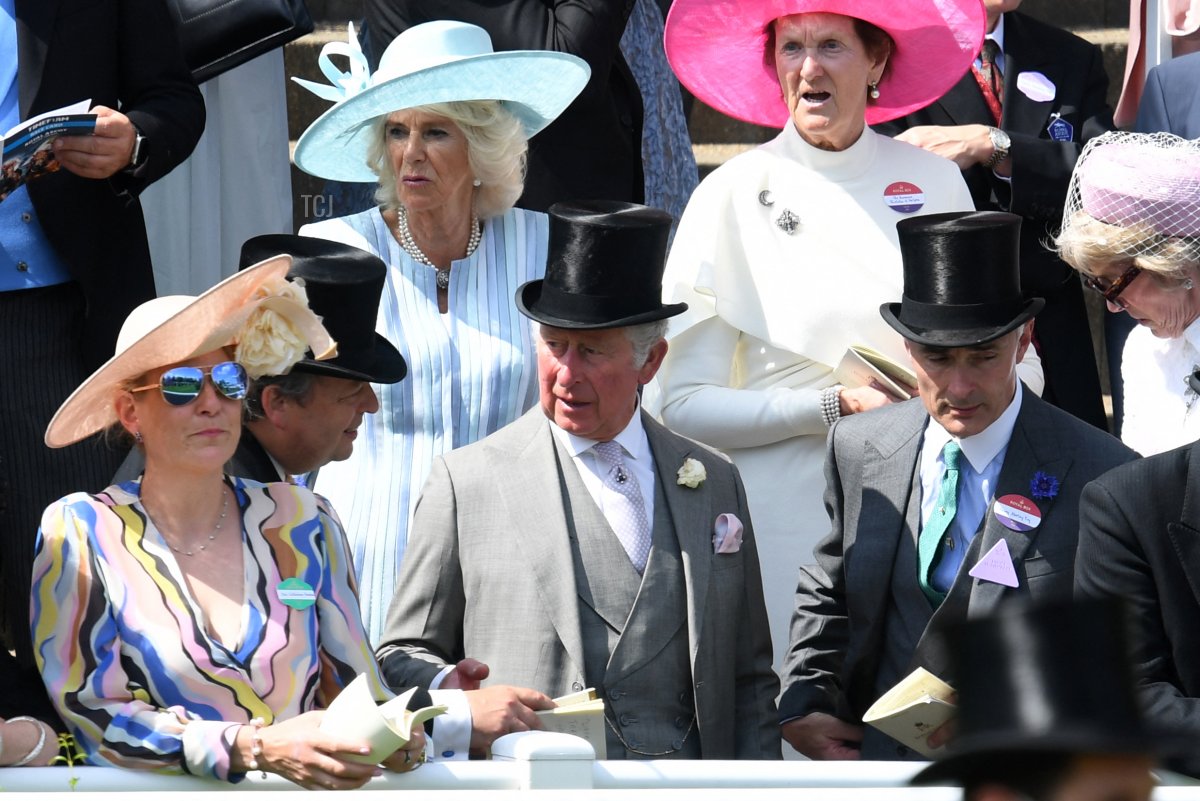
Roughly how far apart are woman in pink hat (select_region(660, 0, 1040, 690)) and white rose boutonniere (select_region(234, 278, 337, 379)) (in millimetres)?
1165

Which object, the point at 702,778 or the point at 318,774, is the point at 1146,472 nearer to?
the point at 702,778

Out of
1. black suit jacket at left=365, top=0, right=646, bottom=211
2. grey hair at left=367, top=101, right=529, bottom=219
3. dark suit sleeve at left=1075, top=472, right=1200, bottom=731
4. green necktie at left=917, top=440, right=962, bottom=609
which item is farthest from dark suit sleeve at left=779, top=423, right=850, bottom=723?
black suit jacket at left=365, top=0, right=646, bottom=211

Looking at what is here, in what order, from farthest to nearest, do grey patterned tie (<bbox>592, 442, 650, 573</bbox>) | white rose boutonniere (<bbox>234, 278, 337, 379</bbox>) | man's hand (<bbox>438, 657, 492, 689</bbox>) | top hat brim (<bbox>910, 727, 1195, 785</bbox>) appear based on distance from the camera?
grey patterned tie (<bbox>592, 442, 650, 573</bbox>)
man's hand (<bbox>438, 657, 492, 689</bbox>)
white rose boutonniere (<bbox>234, 278, 337, 379</bbox>)
top hat brim (<bbox>910, 727, 1195, 785</bbox>)

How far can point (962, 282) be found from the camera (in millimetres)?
4180

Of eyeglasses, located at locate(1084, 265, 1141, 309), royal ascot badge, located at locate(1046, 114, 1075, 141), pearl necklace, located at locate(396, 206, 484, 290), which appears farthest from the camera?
royal ascot badge, located at locate(1046, 114, 1075, 141)

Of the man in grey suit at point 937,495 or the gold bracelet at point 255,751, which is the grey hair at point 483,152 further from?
the gold bracelet at point 255,751

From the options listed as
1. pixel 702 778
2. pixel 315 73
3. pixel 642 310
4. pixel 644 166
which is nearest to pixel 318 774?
pixel 702 778

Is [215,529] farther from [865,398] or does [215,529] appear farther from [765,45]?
[765,45]

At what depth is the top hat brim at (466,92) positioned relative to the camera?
15.2 ft

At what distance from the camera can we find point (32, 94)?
4.43m

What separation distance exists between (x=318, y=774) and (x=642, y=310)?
4.46 ft

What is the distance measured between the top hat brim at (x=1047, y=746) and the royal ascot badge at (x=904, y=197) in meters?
2.92

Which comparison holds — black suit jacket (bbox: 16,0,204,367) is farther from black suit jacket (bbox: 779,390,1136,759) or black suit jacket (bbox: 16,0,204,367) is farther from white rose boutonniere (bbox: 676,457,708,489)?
black suit jacket (bbox: 779,390,1136,759)

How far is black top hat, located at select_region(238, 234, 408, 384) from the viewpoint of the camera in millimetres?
4055
